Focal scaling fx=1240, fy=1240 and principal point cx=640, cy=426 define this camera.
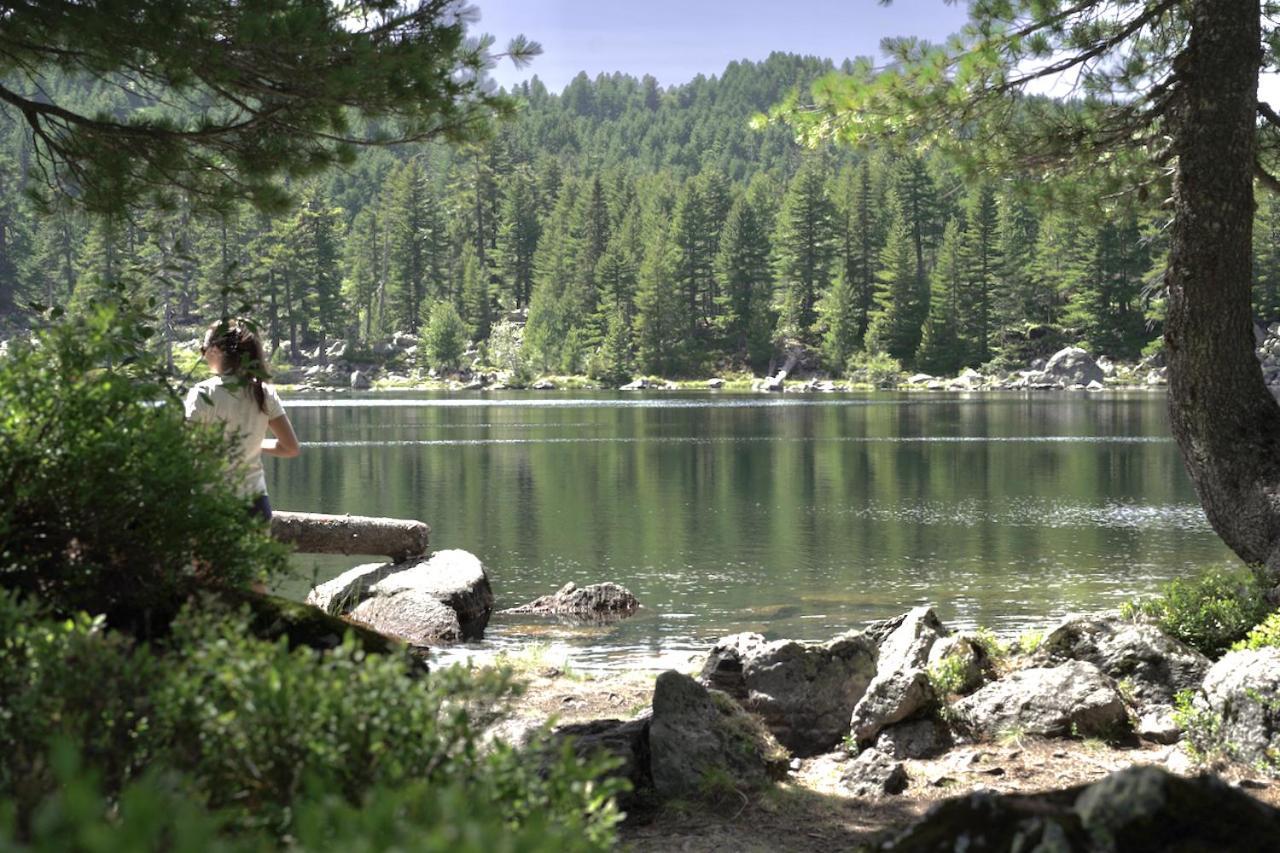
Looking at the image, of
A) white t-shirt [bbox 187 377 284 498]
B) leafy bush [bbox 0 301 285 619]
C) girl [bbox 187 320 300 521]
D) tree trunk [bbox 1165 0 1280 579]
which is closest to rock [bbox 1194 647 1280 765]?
tree trunk [bbox 1165 0 1280 579]

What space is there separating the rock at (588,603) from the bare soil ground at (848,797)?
7.80 metres

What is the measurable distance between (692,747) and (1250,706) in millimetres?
2711

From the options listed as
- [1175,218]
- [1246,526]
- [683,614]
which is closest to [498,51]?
[1175,218]

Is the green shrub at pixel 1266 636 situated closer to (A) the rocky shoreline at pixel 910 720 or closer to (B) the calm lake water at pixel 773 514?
(A) the rocky shoreline at pixel 910 720

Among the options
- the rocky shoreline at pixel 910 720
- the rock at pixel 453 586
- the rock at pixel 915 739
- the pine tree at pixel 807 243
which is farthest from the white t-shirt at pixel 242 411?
the pine tree at pixel 807 243

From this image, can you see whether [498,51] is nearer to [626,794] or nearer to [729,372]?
[626,794]

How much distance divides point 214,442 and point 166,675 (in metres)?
1.45

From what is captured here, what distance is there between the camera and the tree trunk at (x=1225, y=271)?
8.03m

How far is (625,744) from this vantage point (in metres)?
6.09

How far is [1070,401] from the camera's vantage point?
69562mm

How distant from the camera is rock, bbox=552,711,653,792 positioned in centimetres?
593

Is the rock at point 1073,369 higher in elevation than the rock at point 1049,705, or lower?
higher

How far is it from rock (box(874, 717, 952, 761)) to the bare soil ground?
0.11 metres

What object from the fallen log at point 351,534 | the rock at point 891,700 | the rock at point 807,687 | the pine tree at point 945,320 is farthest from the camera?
the pine tree at point 945,320
